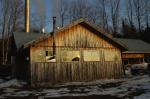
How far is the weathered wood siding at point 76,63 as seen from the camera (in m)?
21.3

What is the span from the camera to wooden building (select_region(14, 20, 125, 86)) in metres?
21.3

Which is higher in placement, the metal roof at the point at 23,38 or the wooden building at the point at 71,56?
the metal roof at the point at 23,38

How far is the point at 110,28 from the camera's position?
5719 centimetres

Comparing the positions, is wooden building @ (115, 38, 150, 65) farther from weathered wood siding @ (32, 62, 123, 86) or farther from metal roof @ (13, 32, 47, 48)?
metal roof @ (13, 32, 47, 48)

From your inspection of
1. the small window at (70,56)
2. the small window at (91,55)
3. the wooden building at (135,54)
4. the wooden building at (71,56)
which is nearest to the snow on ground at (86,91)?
the wooden building at (71,56)

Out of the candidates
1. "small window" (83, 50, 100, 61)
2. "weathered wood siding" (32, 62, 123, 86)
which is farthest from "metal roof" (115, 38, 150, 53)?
"small window" (83, 50, 100, 61)

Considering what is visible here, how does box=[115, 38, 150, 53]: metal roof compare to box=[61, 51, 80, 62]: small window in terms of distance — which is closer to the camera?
box=[61, 51, 80, 62]: small window

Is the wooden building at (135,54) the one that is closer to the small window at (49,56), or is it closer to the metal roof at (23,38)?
the metal roof at (23,38)

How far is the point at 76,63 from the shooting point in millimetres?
22625

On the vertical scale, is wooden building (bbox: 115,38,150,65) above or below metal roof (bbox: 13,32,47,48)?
below

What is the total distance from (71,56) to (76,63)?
0.75 meters

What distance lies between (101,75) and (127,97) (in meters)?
9.91

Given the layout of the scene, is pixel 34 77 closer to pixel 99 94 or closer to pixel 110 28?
pixel 99 94

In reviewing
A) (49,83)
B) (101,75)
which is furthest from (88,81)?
(49,83)
